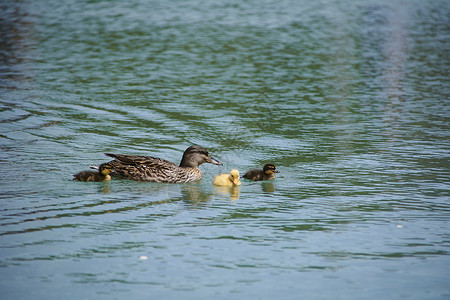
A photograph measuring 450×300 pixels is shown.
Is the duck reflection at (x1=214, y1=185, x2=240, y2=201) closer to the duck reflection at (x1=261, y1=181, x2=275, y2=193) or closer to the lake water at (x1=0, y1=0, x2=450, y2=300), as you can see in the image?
the lake water at (x1=0, y1=0, x2=450, y2=300)

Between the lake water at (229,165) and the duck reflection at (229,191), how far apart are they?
41 millimetres

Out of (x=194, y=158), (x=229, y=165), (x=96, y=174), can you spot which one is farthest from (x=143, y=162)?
(x=229, y=165)

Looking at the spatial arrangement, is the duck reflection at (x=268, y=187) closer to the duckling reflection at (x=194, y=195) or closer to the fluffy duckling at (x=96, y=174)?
the duckling reflection at (x=194, y=195)

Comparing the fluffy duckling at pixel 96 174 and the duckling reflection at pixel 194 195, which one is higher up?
the fluffy duckling at pixel 96 174

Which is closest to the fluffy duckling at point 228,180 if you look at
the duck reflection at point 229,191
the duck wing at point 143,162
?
the duck reflection at point 229,191

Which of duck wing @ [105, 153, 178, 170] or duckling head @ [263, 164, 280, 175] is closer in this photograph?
duckling head @ [263, 164, 280, 175]

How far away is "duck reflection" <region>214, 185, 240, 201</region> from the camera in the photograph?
935 cm

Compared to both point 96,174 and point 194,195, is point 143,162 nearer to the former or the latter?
point 96,174

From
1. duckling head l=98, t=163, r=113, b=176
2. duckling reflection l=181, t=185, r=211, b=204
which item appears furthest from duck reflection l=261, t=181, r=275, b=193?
duckling head l=98, t=163, r=113, b=176

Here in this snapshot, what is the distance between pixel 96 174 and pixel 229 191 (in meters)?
1.87

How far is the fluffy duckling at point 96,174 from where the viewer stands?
32.2 ft

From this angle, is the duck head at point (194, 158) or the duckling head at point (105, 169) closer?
the duckling head at point (105, 169)

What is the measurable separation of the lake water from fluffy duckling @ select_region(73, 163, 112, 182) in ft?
0.43

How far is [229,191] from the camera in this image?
9.65 metres
